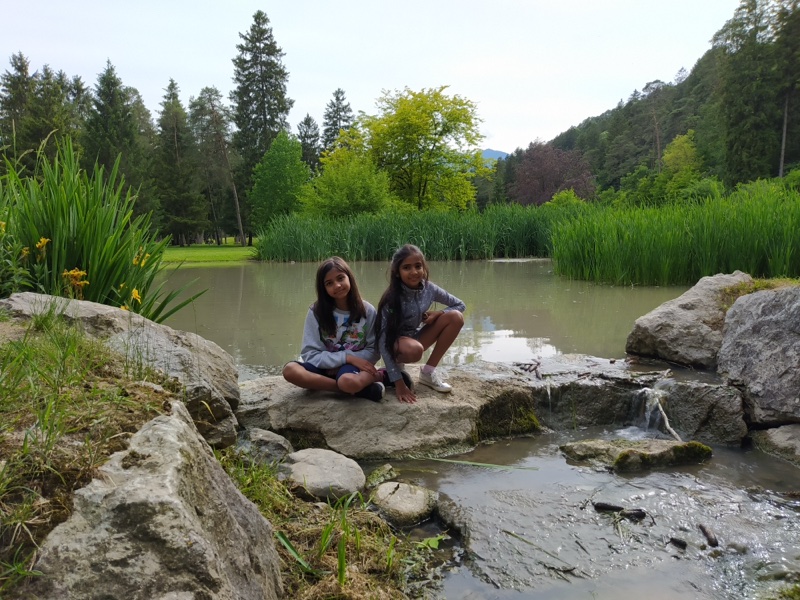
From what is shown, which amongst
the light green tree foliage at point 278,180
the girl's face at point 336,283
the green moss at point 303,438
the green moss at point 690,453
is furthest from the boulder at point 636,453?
the light green tree foliage at point 278,180

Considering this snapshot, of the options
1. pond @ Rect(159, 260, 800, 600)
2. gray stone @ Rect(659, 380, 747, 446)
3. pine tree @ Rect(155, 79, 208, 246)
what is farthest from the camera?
pine tree @ Rect(155, 79, 208, 246)

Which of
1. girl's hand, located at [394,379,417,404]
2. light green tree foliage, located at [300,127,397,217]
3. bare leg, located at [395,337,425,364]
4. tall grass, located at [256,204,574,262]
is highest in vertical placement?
light green tree foliage, located at [300,127,397,217]

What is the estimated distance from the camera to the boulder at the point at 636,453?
3.18m

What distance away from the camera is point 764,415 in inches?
148

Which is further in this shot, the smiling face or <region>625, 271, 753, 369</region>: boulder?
<region>625, 271, 753, 369</region>: boulder

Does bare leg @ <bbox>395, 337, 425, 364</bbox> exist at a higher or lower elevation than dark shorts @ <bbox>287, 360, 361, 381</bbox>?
higher

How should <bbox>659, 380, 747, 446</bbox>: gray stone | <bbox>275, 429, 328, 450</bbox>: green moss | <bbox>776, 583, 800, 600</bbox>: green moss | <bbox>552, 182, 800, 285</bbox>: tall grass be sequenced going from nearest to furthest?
<bbox>776, 583, 800, 600</bbox>: green moss, <bbox>275, 429, 328, 450</bbox>: green moss, <bbox>659, 380, 747, 446</bbox>: gray stone, <bbox>552, 182, 800, 285</bbox>: tall grass

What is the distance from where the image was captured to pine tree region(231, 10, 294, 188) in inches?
1634

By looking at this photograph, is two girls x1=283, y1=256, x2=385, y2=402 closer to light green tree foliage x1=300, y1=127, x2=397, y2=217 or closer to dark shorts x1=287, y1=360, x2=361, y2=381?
dark shorts x1=287, y1=360, x2=361, y2=381

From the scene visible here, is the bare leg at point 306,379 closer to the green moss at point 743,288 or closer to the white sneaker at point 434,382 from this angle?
the white sneaker at point 434,382

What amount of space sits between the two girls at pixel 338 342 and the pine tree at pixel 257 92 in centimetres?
4001

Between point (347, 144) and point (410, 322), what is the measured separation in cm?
3365

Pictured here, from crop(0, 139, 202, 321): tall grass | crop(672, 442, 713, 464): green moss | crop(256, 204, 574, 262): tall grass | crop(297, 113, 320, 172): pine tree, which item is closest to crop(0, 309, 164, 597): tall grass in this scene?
crop(0, 139, 202, 321): tall grass

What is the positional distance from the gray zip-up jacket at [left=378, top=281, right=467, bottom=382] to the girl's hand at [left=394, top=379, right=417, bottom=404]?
0.04 meters
